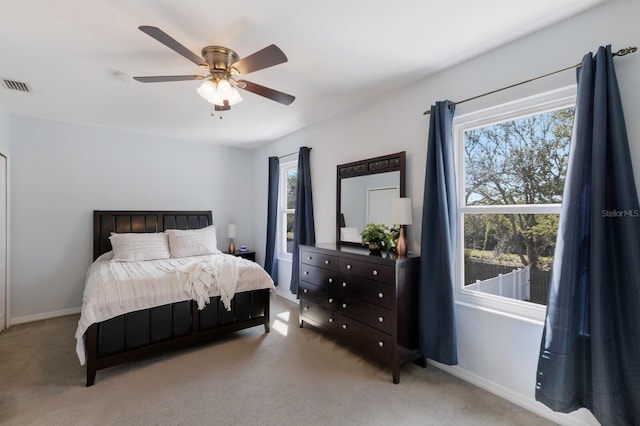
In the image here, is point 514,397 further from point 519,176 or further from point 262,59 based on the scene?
point 262,59

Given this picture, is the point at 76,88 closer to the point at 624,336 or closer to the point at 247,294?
the point at 247,294

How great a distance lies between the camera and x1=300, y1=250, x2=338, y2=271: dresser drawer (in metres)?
2.96

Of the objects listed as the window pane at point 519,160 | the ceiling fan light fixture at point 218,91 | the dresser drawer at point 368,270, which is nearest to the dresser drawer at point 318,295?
the dresser drawer at point 368,270

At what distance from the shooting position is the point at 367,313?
8.43 ft

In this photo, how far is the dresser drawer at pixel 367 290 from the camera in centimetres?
238

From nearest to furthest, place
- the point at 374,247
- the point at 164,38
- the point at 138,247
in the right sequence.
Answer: the point at 164,38 → the point at 374,247 → the point at 138,247

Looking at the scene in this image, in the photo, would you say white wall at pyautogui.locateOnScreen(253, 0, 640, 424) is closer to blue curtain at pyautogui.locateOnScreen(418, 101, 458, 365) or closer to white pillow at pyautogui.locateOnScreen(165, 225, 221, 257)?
blue curtain at pyautogui.locateOnScreen(418, 101, 458, 365)

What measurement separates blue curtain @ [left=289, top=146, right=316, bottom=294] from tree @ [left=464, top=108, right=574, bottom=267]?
2059 millimetres


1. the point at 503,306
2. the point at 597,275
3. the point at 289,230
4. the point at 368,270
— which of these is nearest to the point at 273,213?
the point at 289,230

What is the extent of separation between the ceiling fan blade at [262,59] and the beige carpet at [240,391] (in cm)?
230

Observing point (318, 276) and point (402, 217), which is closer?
point (402, 217)

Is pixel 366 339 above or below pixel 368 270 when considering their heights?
below

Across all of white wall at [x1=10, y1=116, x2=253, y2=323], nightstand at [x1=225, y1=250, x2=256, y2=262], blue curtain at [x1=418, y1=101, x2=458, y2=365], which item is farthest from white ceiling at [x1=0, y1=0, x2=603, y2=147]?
nightstand at [x1=225, y1=250, x2=256, y2=262]

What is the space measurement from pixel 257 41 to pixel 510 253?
2.47m
